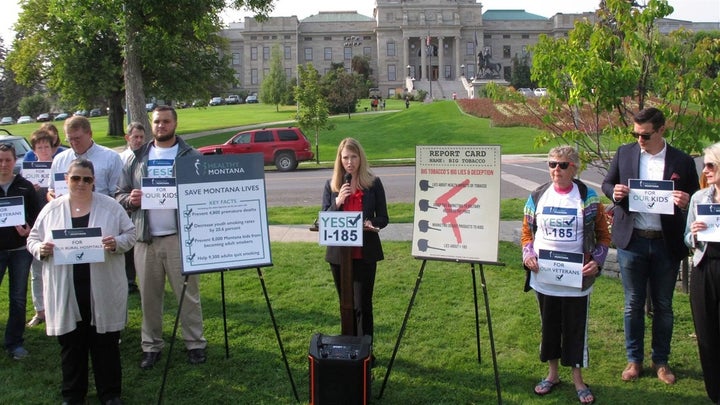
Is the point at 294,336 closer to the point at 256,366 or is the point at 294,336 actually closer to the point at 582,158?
the point at 256,366

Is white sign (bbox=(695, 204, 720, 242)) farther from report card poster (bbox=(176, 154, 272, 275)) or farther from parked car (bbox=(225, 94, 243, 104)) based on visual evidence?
parked car (bbox=(225, 94, 243, 104))

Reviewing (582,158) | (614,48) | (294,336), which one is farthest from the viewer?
(582,158)

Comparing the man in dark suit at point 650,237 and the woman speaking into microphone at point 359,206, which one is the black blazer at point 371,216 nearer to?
the woman speaking into microphone at point 359,206

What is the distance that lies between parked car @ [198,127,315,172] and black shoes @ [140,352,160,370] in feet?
67.0

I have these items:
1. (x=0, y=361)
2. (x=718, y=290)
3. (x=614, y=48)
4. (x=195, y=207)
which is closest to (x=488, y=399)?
(x=718, y=290)

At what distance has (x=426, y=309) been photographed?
7.33 m

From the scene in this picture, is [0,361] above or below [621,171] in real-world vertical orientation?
below

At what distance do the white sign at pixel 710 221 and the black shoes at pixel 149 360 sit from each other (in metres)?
4.78

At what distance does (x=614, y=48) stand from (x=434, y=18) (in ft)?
366

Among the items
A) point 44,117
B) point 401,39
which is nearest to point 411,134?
point 44,117

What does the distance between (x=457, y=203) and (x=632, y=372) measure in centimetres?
215

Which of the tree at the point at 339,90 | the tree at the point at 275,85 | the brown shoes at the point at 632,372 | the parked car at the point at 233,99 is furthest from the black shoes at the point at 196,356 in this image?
the parked car at the point at 233,99

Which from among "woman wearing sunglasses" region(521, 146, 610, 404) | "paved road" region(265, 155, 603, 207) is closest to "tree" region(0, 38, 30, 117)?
"paved road" region(265, 155, 603, 207)

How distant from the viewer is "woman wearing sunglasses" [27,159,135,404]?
483 centimetres
